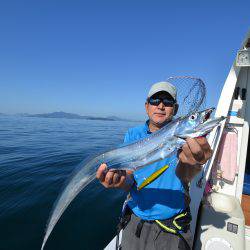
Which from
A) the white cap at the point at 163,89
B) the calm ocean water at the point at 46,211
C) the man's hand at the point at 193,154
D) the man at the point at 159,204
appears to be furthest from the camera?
the calm ocean water at the point at 46,211

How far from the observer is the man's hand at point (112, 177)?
3332mm

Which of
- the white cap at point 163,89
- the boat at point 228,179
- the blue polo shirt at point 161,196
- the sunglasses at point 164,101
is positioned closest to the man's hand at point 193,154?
the blue polo shirt at point 161,196

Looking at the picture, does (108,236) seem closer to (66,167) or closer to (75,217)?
(75,217)

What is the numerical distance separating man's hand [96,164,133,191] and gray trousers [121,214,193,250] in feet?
2.22

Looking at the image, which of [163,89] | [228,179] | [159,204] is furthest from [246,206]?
[163,89]

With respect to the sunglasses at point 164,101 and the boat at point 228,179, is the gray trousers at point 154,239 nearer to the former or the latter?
the boat at point 228,179

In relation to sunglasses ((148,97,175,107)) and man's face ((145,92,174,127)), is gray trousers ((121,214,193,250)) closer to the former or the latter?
man's face ((145,92,174,127))

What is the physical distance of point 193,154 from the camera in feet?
9.25

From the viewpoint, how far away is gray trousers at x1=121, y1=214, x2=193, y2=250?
3301 millimetres

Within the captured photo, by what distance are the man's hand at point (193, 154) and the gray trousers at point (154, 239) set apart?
3.49ft

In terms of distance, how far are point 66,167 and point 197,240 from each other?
27.8 feet

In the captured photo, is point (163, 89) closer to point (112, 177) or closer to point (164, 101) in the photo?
point (164, 101)

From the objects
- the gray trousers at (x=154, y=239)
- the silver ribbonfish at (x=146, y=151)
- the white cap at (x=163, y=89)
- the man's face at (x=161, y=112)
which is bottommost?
the gray trousers at (x=154, y=239)

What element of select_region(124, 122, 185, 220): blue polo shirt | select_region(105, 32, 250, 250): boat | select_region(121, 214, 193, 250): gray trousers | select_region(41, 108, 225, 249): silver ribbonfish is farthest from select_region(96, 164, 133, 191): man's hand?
select_region(105, 32, 250, 250): boat
